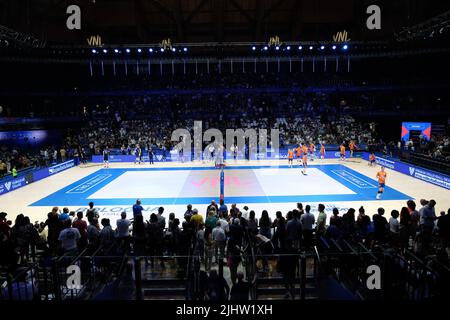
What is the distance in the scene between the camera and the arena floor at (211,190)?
16.0m

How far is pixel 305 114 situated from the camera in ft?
128

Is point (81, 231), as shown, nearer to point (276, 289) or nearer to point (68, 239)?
point (68, 239)

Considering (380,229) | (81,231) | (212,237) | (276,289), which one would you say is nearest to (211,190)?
(81,231)

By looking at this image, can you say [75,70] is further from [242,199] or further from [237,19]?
[242,199]

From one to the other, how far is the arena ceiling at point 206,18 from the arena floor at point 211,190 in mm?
10834

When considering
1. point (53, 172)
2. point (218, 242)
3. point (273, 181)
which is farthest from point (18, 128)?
point (218, 242)

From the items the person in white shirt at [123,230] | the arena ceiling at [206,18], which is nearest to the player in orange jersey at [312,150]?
the arena ceiling at [206,18]

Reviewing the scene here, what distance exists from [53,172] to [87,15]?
39.8 feet

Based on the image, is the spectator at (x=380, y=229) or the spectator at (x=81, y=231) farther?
the spectator at (x=81, y=231)

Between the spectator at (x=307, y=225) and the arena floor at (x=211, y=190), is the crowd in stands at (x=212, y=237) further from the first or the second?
the arena floor at (x=211, y=190)

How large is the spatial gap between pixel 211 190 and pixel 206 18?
1774cm

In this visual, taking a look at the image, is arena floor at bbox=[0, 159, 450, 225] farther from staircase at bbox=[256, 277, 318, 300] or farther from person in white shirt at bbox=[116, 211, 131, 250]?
staircase at bbox=[256, 277, 318, 300]
